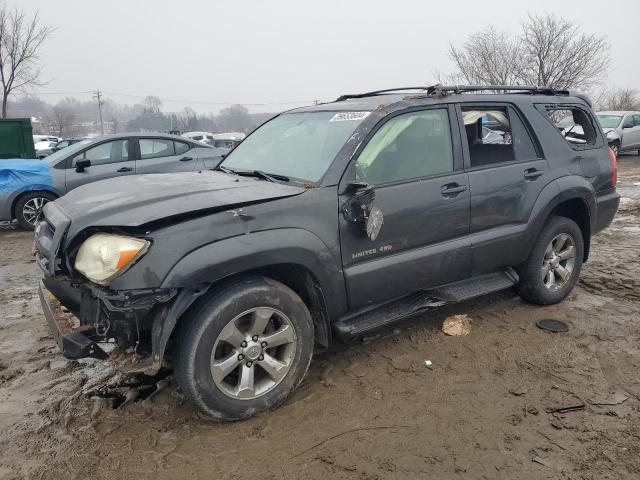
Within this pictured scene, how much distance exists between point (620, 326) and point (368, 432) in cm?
251

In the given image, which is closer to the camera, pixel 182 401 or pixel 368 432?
pixel 368 432

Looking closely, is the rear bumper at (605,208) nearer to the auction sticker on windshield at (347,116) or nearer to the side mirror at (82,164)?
the auction sticker on windshield at (347,116)

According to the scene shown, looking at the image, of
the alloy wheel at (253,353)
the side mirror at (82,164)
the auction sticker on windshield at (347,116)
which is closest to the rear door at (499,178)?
the auction sticker on windshield at (347,116)

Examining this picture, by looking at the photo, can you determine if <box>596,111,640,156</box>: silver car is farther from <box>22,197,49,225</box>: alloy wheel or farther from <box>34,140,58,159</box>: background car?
<box>34,140,58,159</box>: background car

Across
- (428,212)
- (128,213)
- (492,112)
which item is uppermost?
(492,112)

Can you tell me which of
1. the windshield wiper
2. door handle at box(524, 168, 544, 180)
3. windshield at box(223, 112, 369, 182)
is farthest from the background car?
door handle at box(524, 168, 544, 180)

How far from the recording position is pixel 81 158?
8070mm

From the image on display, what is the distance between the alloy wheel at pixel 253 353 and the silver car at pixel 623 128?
16991 millimetres

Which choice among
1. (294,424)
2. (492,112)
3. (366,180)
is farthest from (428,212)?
(294,424)

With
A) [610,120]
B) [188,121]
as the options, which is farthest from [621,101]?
[188,121]

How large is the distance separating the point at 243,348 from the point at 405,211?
53.4 inches

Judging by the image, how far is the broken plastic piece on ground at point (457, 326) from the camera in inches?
154

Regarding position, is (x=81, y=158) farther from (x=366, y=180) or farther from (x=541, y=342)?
(x=541, y=342)

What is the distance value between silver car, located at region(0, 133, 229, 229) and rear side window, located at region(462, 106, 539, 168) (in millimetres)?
5824
